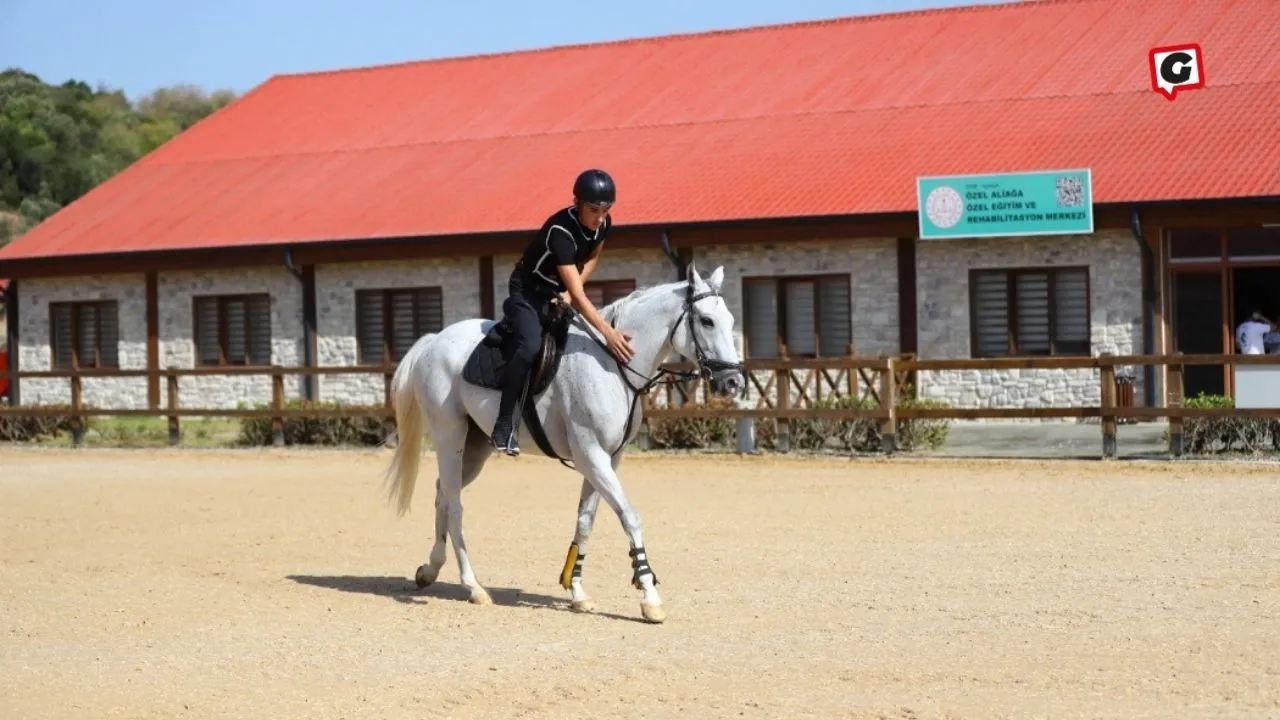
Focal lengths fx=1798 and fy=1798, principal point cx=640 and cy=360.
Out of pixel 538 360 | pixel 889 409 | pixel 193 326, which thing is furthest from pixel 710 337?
pixel 193 326

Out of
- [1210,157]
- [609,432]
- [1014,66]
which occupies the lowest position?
[609,432]

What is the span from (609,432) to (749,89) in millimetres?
23344

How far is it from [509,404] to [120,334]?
79.5ft

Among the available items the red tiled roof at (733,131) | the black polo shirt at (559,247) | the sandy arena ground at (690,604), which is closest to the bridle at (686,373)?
the black polo shirt at (559,247)

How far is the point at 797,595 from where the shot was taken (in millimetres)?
10578

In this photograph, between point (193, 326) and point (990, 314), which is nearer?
point (990, 314)

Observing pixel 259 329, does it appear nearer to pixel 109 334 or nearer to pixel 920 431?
pixel 109 334

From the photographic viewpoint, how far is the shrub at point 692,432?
2300cm

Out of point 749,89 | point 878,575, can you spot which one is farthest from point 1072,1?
point 878,575

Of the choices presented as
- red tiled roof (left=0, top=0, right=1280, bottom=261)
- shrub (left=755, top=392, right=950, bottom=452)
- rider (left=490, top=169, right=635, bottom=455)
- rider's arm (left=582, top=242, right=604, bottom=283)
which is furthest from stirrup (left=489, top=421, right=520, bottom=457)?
red tiled roof (left=0, top=0, right=1280, bottom=261)

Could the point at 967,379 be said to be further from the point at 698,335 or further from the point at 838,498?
the point at 698,335

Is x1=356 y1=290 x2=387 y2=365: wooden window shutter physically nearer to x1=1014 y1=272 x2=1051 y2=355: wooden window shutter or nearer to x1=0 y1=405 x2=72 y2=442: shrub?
x1=0 y1=405 x2=72 y2=442: shrub

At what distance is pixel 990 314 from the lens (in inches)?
1047

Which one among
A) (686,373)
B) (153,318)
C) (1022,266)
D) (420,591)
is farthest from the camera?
(153,318)
